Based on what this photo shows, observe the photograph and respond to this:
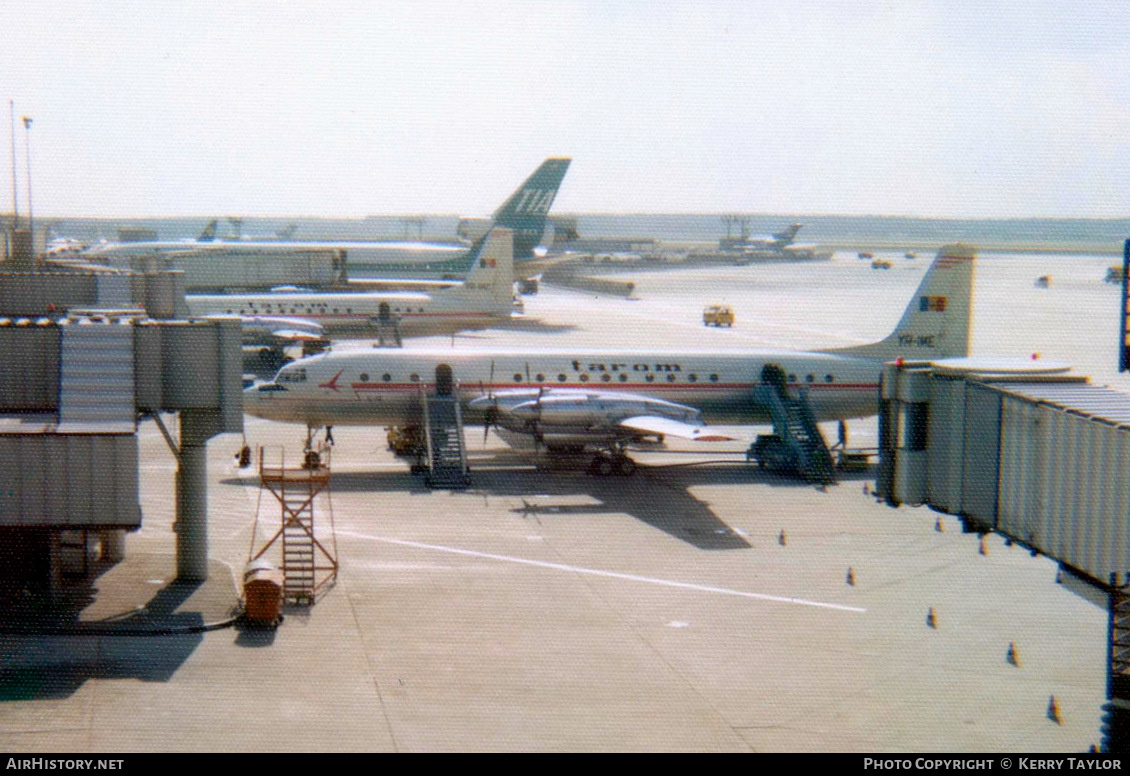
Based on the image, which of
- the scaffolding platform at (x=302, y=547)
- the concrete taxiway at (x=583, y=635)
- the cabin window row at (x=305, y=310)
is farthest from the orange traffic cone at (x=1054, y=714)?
the cabin window row at (x=305, y=310)

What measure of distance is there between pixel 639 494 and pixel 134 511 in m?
18.9

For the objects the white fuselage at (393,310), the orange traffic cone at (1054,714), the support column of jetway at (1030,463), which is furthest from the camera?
the white fuselage at (393,310)

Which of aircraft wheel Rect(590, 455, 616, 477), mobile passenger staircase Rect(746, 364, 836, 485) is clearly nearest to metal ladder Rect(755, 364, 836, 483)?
mobile passenger staircase Rect(746, 364, 836, 485)

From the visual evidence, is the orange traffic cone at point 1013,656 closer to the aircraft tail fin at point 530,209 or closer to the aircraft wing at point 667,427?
the aircraft wing at point 667,427

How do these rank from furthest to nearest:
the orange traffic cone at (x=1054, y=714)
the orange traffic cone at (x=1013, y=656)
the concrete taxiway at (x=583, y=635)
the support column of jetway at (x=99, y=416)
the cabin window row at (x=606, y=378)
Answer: the cabin window row at (x=606, y=378), the orange traffic cone at (x=1013, y=656), the support column of jetway at (x=99, y=416), the orange traffic cone at (x=1054, y=714), the concrete taxiway at (x=583, y=635)

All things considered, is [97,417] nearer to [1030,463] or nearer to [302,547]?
[302,547]

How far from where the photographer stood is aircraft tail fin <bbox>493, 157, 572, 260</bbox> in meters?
88.8

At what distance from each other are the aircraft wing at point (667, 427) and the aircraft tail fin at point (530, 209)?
5146cm

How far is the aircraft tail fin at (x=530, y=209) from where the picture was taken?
8881 cm

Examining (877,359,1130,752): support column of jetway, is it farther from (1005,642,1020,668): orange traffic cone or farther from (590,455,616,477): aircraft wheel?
(590,455,616,477): aircraft wheel

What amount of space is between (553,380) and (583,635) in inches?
734

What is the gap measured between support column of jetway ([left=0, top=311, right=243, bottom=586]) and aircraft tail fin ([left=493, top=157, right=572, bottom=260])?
6266 centimetres

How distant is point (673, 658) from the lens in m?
22.1

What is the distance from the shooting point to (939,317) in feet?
146
